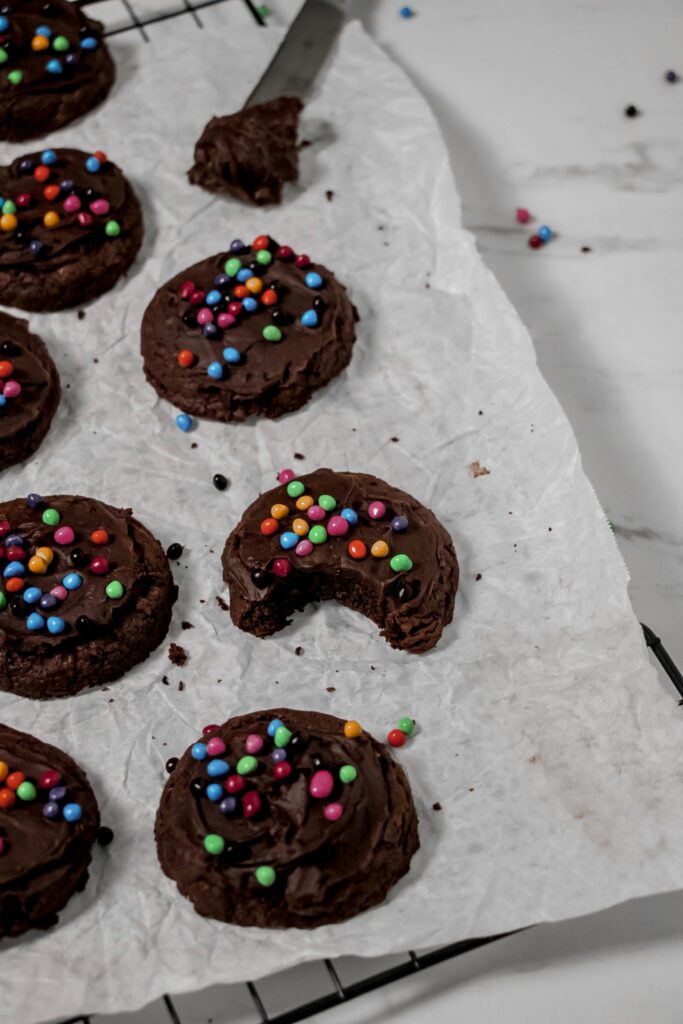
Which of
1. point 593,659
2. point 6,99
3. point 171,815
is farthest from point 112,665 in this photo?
point 6,99

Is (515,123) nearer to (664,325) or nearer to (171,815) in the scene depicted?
(664,325)

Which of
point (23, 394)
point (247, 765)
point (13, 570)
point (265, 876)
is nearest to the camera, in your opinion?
point (265, 876)

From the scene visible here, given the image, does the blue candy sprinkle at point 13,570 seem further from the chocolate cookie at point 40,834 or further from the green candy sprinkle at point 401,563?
the green candy sprinkle at point 401,563

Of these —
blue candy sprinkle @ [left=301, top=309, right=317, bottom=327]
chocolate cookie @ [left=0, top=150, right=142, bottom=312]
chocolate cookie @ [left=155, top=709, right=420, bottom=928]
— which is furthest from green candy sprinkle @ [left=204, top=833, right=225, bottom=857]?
chocolate cookie @ [left=0, top=150, right=142, bottom=312]

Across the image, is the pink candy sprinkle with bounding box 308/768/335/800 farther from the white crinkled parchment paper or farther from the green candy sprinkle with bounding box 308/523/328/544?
the green candy sprinkle with bounding box 308/523/328/544

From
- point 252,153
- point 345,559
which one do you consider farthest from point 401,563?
point 252,153

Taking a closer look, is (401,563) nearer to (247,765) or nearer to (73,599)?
(247,765)
